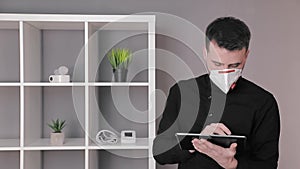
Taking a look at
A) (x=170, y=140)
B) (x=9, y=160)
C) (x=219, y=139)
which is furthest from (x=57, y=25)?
(x=219, y=139)

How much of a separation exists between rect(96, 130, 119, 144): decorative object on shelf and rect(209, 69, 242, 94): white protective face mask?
941mm

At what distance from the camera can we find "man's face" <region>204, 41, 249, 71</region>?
67.8 inches

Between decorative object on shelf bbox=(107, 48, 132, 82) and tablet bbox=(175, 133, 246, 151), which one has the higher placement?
decorative object on shelf bbox=(107, 48, 132, 82)

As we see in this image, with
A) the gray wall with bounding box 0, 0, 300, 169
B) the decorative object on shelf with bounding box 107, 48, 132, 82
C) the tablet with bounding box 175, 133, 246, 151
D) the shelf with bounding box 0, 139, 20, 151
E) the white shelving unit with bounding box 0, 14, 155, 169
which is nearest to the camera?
the tablet with bounding box 175, 133, 246, 151

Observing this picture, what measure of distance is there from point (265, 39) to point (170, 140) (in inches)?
53.0

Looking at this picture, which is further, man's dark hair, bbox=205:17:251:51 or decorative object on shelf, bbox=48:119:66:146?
decorative object on shelf, bbox=48:119:66:146

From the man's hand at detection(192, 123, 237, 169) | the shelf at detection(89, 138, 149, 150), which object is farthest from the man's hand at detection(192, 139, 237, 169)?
the shelf at detection(89, 138, 149, 150)

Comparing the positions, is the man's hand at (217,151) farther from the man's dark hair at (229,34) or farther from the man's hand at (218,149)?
the man's dark hair at (229,34)

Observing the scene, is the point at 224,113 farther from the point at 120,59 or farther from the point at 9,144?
the point at 9,144

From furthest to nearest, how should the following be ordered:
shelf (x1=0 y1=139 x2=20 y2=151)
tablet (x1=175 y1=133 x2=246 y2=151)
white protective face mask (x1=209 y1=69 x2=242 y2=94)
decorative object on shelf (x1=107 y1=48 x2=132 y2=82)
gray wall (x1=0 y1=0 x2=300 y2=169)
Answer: gray wall (x1=0 y1=0 x2=300 y2=169) → decorative object on shelf (x1=107 y1=48 x2=132 y2=82) → shelf (x1=0 y1=139 x2=20 y2=151) → white protective face mask (x1=209 y1=69 x2=242 y2=94) → tablet (x1=175 y1=133 x2=246 y2=151)

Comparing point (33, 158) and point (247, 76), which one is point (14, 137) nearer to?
point (33, 158)

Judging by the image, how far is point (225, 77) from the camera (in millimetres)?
1742

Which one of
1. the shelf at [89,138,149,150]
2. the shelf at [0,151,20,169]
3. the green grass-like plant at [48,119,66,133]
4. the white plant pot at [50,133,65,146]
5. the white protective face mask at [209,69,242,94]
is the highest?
the white protective face mask at [209,69,242,94]

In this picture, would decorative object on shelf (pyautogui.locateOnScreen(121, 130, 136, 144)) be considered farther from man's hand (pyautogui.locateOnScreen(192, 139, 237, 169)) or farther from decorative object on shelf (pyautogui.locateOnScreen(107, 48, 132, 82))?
man's hand (pyautogui.locateOnScreen(192, 139, 237, 169))
